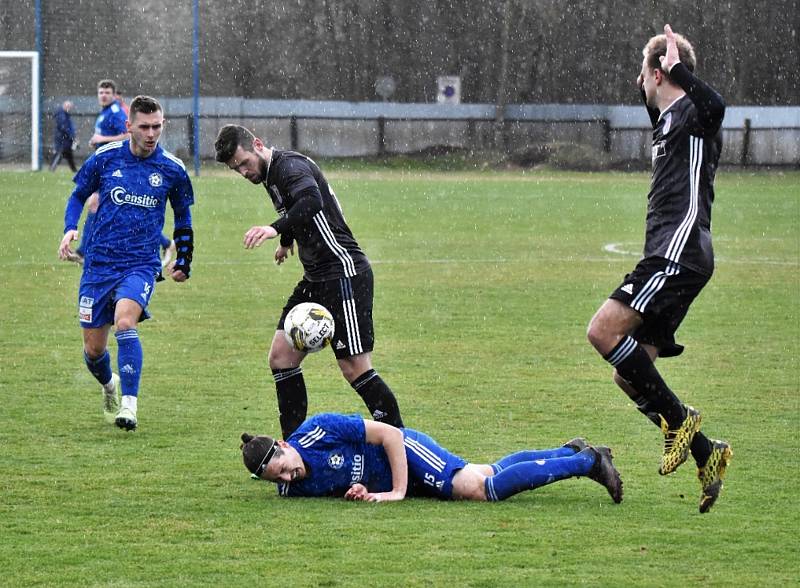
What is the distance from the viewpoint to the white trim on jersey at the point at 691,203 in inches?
254

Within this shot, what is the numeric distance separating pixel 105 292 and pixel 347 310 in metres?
1.94

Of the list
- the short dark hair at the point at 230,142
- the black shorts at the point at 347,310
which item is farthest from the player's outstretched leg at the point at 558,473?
the short dark hair at the point at 230,142

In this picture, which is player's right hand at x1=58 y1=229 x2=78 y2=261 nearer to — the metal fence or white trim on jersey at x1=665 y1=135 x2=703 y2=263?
white trim on jersey at x1=665 y1=135 x2=703 y2=263

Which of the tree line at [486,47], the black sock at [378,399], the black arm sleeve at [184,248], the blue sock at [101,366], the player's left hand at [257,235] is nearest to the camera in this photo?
the player's left hand at [257,235]

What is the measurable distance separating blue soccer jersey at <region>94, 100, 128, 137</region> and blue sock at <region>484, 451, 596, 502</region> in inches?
598

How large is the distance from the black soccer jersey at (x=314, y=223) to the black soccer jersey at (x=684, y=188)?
174 cm

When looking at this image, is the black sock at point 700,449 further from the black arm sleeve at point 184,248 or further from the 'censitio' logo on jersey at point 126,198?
the 'censitio' logo on jersey at point 126,198

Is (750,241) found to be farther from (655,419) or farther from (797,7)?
(797,7)

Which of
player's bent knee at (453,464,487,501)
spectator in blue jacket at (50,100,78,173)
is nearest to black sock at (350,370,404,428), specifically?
player's bent knee at (453,464,487,501)

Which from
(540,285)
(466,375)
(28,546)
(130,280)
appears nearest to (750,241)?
(540,285)

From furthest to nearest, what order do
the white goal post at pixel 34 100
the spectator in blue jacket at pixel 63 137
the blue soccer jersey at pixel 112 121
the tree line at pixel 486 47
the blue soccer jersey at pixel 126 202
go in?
the tree line at pixel 486 47 < the spectator in blue jacket at pixel 63 137 < the white goal post at pixel 34 100 < the blue soccer jersey at pixel 112 121 < the blue soccer jersey at pixel 126 202

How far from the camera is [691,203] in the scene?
6.49 metres

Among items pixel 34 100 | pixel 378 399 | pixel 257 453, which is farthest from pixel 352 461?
pixel 34 100

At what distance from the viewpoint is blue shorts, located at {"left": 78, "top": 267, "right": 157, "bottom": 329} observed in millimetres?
8430
